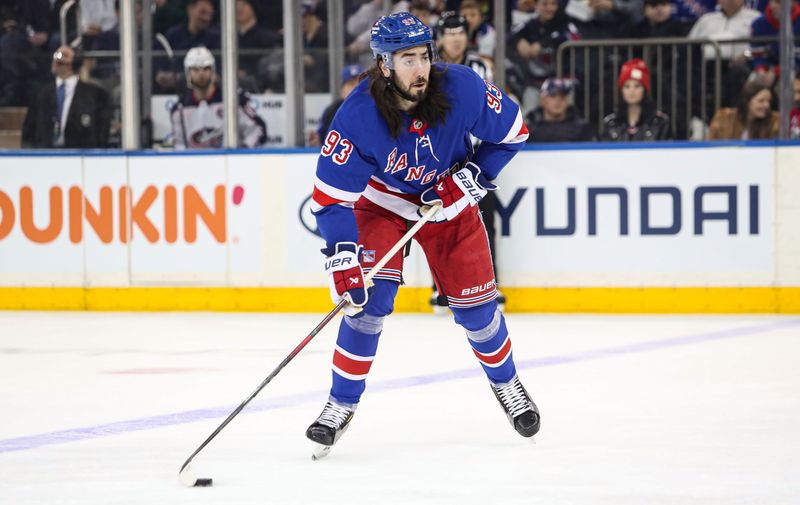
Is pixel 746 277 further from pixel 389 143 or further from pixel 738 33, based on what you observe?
pixel 389 143

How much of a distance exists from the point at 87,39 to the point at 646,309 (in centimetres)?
366

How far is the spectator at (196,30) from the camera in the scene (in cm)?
799

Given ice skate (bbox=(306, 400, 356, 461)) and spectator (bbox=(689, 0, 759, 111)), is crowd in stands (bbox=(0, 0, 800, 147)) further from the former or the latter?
ice skate (bbox=(306, 400, 356, 461))

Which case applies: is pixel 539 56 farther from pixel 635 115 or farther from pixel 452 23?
pixel 452 23

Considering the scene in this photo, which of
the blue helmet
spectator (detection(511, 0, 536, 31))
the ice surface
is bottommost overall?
the ice surface

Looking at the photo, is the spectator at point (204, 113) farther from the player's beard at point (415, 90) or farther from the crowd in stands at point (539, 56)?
the player's beard at point (415, 90)

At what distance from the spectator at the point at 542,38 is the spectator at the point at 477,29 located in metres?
0.28

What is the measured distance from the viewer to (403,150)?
148 inches

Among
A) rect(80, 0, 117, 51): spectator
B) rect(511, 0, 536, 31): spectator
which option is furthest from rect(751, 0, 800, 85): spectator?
rect(80, 0, 117, 51): spectator

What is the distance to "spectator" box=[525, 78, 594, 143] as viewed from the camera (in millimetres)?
7578

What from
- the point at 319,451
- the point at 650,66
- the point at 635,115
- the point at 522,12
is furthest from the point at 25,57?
the point at 319,451

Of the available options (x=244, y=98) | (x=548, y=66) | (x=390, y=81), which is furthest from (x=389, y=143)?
(x=548, y=66)

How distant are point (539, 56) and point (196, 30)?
7.24 ft

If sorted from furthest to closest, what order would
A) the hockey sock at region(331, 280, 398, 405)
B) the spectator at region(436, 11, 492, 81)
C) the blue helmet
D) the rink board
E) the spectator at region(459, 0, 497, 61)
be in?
the spectator at region(459, 0, 497, 61), the rink board, the spectator at region(436, 11, 492, 81), the hockey sock at region(331, 280, 398, 405), the blue helmet
